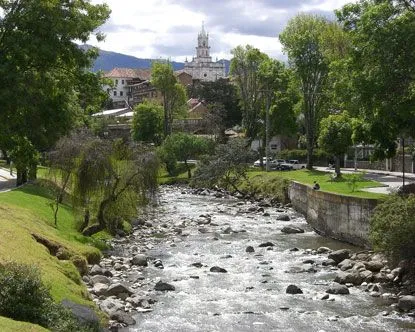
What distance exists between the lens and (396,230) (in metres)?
25.9

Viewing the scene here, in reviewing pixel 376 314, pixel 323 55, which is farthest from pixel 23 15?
pixel 323 55

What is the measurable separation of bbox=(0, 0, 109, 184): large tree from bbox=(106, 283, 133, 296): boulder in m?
5.74

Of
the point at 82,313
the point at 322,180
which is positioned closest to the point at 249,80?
the point at 322,180

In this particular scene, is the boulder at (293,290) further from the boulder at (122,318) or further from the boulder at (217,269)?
the boulder at (122,318)

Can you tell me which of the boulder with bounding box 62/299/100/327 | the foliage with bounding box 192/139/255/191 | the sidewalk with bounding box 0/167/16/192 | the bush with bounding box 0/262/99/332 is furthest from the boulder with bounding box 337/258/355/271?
the foliage with bounding box 192/139/255/191

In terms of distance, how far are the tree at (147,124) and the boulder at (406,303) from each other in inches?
2985

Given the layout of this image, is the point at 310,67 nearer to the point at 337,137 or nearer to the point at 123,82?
the point at 337,137

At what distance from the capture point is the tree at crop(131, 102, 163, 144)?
9625 cm

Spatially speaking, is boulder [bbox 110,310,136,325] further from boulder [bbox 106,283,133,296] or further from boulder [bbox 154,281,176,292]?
boulder [bbox 154,281,176,292]

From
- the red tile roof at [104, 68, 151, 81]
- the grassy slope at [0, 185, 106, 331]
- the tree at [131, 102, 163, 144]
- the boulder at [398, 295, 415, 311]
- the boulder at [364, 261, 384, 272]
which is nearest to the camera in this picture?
the grassy slope at [0, 185, 106, 331]

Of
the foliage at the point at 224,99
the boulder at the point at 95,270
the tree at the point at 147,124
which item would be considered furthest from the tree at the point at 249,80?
the boulder at the point at 95,270

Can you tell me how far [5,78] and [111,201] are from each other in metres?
17.9

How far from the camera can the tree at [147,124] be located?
96.2 metres

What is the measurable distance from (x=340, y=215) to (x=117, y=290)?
1858 cm
